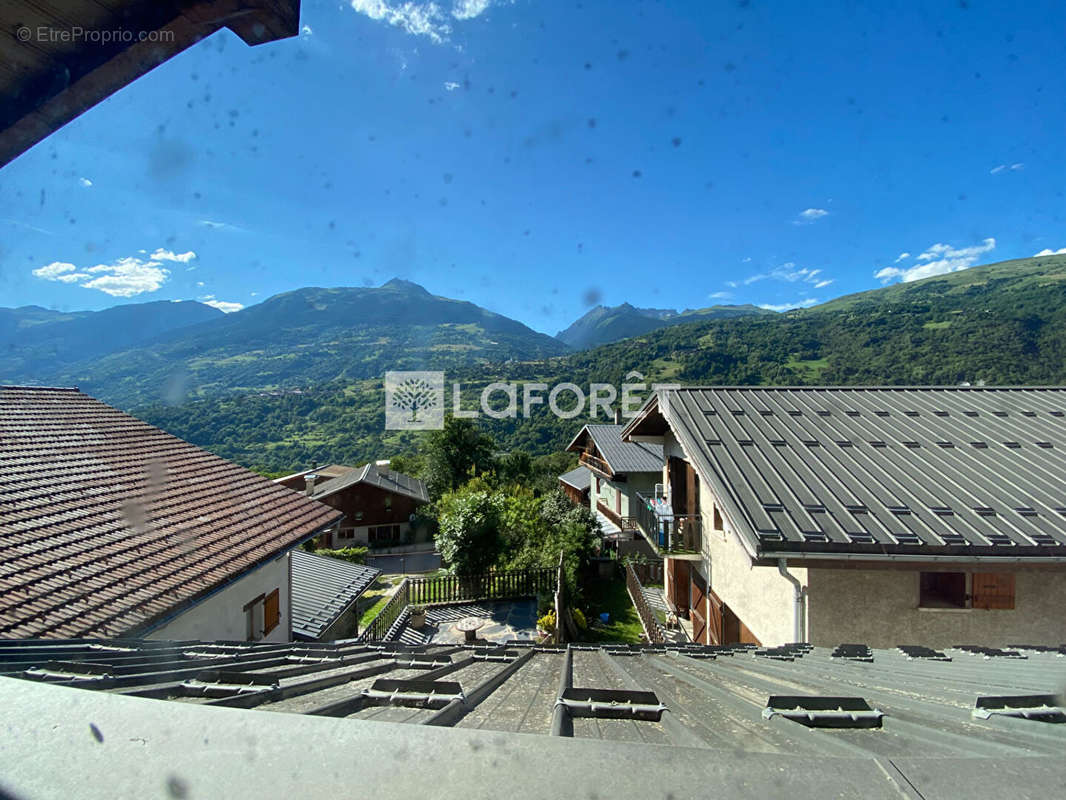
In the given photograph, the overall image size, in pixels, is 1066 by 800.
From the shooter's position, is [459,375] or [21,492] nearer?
[21,492]

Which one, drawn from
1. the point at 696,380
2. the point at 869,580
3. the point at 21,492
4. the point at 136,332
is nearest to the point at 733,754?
the point at 869,580

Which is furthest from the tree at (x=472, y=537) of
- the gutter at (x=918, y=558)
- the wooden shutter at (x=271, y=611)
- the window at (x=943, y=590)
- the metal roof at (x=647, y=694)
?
the metal roof at (x=647, y=694)

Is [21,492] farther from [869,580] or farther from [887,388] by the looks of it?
[887,388]

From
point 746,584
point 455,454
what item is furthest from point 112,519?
point 455,454

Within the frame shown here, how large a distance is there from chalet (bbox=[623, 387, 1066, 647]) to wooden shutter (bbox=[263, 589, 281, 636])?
277 inches

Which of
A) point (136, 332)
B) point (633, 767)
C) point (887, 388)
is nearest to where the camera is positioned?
point (633, 767)

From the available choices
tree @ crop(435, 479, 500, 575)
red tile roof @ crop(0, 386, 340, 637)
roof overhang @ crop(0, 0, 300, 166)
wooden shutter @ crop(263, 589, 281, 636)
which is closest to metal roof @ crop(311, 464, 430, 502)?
tree @ crop(435, 479, 500, 575)

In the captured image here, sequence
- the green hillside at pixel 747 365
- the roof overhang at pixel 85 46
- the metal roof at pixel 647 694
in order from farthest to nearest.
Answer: the green hillside at pixel 747 365
the roof overhang at pixel 85 46
the metal roof at pixel 647 694

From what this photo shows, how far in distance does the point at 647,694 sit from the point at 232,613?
7.05 meters

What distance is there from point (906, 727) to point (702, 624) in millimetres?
8934

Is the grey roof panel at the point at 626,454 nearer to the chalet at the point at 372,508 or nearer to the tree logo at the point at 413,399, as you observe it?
the chalet at the point at 372,508

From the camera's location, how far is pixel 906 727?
1.44m

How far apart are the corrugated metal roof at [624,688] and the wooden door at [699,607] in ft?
19.3

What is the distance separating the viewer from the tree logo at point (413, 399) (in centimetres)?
8056
